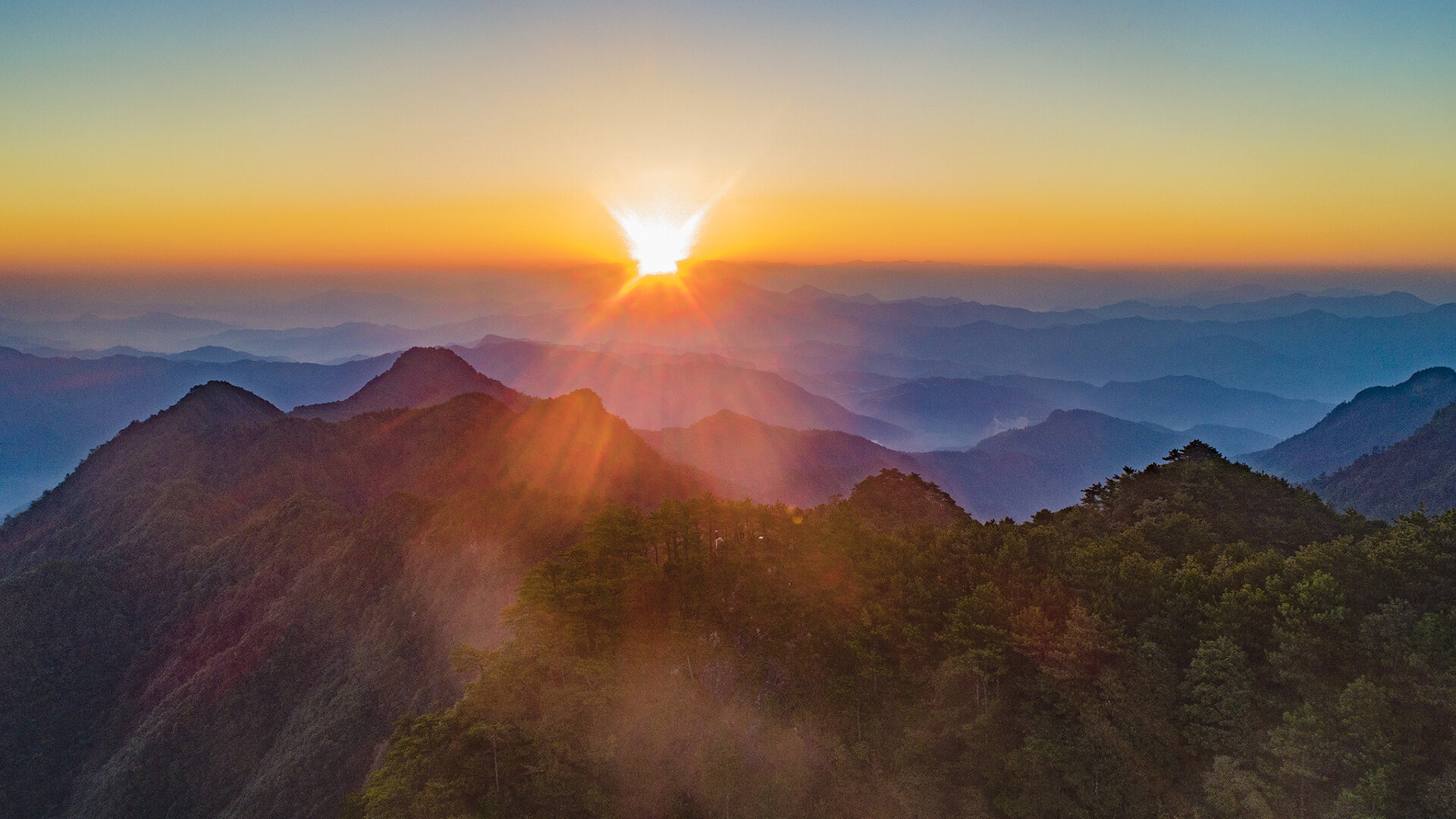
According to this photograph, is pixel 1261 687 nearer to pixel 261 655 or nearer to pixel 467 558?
pixel 467 558

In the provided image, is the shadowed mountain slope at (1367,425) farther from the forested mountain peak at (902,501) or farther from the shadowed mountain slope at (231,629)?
the shadowed mountain slope at (231,629)

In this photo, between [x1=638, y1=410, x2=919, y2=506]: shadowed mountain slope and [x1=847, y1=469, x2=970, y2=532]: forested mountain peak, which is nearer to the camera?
Result: [x1=847, y1=469, x2=970, y2=532]: forested mountain peak

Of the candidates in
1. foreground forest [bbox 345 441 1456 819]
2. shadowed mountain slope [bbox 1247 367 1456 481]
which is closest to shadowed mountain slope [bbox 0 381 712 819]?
foreground forest [bbox 345 441 1456 819]

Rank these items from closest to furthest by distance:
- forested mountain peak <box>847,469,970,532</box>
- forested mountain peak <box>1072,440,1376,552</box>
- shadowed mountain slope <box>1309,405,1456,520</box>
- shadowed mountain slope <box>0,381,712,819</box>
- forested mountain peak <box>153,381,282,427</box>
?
forested mountain peak <box>1072,440,1376,552</box>, shadowed mountain slope <box>0,381,712,819</box>, forested mountain peak <box>847,469,970,532</box>, shadowed mountain slope <box>1309,405,1456,520</box>, forested mountain peak <box>153,381,282,427</box>

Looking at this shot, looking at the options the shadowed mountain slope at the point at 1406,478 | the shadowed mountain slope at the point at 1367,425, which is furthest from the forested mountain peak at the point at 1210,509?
the shadowed mountain slope at the point at 1367,425

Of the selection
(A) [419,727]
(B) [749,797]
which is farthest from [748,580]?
(A) [419,727]

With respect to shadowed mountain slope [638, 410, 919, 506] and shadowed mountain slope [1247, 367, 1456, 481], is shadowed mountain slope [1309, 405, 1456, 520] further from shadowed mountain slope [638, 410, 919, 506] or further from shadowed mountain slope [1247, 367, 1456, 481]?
shadowed mountain slope [638, 410, 919, 506]
